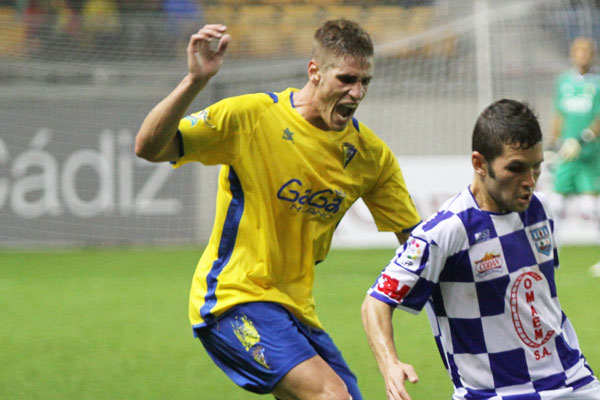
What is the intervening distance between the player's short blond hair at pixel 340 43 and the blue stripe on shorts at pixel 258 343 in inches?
40.5

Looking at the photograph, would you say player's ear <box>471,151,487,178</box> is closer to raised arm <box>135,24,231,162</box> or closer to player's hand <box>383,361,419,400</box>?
player's hand <box>383,361,419,400</box>

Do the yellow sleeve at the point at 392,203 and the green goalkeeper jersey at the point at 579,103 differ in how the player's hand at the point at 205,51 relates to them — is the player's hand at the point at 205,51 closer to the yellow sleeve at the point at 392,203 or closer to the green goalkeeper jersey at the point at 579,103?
the yellow sleeve at the point at 392,203

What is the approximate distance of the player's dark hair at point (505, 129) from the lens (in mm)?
3119

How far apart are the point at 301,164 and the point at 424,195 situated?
10115 mm

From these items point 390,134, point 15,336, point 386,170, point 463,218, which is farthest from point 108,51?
point 463,218

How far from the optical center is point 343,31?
3.84 meters

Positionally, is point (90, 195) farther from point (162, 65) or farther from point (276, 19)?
point (276, 19)

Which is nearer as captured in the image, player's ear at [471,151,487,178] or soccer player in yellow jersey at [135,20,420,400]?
player's ear at [471,151,487,178]

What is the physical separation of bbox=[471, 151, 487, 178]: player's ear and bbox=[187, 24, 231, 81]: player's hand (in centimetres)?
94

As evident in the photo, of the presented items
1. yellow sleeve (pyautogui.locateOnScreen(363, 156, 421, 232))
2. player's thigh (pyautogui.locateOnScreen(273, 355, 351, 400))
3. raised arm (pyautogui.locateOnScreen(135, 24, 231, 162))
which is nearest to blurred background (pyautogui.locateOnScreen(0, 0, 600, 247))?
Answer: yellow sleeve (pyautogui.locateOnScreen(363, 156, 421, 232))

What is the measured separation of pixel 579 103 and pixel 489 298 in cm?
829

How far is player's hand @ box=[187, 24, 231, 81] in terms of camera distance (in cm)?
327

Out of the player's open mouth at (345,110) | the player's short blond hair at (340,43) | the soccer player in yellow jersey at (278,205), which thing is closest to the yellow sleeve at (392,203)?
the soccer player in yellow jersey at (278,205)

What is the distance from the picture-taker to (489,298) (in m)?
3.20
